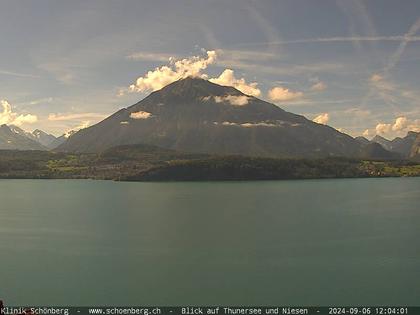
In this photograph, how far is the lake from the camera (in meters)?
48.2

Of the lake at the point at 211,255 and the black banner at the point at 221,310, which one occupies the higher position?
the lake at the point at 211,255

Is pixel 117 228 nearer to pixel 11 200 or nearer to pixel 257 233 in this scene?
pixel 257 233

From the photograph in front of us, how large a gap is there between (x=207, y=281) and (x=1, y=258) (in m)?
33.5

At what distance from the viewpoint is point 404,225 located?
96625mm

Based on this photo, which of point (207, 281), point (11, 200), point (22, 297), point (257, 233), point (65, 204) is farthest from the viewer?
point (11, 200)

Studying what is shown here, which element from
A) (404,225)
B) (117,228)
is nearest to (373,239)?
(404,225)

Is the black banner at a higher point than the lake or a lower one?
lower

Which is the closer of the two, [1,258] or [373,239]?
[1,258]

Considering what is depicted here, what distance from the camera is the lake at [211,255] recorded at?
158ft

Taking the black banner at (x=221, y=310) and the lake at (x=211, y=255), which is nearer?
the black banner at (x=221, y=310)

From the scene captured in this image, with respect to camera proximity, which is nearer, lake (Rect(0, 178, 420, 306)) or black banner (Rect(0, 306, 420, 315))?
black banner (Rect(0, 306, 420, 315))

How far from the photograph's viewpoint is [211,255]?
219 ft

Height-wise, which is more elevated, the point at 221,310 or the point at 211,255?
the point at 211,255

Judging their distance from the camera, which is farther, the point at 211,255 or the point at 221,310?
the point at 211,255
